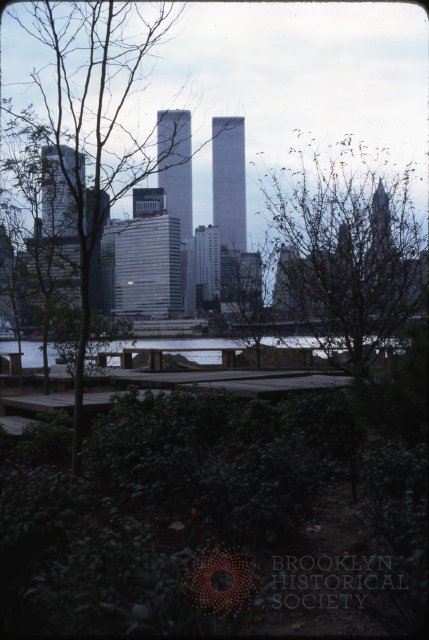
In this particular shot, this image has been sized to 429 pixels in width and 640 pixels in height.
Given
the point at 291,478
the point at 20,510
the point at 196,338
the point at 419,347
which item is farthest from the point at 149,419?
the point at 196,338

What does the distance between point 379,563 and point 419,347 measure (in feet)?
3.22

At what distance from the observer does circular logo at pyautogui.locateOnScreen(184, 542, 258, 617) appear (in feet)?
8.87

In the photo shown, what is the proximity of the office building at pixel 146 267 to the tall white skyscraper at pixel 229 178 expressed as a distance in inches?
34.6

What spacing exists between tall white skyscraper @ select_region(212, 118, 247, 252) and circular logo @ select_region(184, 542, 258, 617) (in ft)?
10.8

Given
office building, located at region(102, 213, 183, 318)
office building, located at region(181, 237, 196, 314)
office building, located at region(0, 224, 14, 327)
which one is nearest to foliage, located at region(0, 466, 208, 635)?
office building, located at region(102, 213, 183, 318)

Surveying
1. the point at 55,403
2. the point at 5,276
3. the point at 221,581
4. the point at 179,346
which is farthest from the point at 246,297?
the point at 221,581

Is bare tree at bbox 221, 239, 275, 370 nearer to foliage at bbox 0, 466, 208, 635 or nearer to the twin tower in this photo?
the twin tower

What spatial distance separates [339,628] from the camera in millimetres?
2604

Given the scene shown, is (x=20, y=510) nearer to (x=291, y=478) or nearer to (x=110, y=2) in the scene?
(x=291, y=478)

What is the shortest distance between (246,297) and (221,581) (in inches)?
538

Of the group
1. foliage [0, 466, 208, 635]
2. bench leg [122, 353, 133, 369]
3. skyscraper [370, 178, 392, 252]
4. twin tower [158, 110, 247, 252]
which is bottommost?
bench leg [122, 353, 133, 369]

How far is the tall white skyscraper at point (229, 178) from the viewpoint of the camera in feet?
17.4

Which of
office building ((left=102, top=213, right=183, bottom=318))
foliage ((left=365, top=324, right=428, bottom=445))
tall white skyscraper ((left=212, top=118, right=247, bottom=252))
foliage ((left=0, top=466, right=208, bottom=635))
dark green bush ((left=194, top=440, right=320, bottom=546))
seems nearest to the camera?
foliage ((left=0, top=466, right=208, bottom=635))

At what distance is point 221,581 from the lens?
9.35 ft
